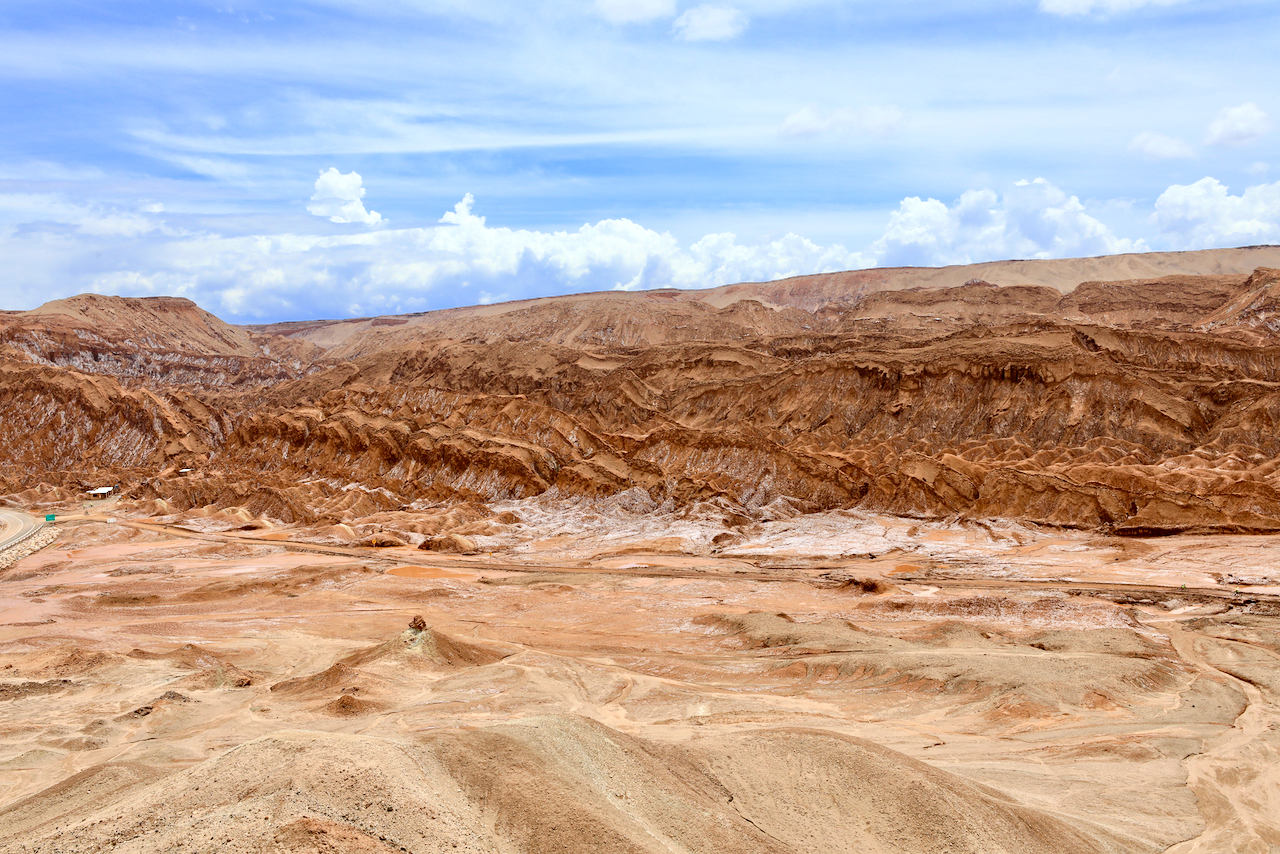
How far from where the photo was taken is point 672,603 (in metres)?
30.6

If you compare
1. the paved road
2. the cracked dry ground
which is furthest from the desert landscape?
the paved road

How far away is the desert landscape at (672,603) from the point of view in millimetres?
11422

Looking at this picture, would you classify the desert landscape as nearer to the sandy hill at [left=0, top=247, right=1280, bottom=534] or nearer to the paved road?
the sandy hill at [left=0, top=247, right=1280, bottom=534]

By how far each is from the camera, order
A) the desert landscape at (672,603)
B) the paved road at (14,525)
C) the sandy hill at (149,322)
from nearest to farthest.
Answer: the desert landscape at (672,603), the paved road at (14,525), the sandy hill at (149,322)

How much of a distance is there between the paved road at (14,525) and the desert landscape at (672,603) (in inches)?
42.8

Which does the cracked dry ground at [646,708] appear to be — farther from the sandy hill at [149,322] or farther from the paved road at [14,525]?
the sandy hill at [149,322]

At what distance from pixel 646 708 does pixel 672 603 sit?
12.1m

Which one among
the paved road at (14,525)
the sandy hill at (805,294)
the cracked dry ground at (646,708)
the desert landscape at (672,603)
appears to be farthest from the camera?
the sandy hill at (805,294)

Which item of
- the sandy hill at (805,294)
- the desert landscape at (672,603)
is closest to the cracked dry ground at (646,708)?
the desert landscape at (672,603)

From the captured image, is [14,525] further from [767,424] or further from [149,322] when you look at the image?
[149,322]

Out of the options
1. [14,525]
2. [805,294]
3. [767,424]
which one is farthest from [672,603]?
[805,294]

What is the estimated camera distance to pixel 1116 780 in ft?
46.4

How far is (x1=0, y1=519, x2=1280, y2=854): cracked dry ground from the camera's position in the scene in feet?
34.5

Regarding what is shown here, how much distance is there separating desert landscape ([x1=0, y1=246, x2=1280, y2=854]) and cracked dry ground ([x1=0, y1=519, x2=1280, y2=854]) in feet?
0.29
